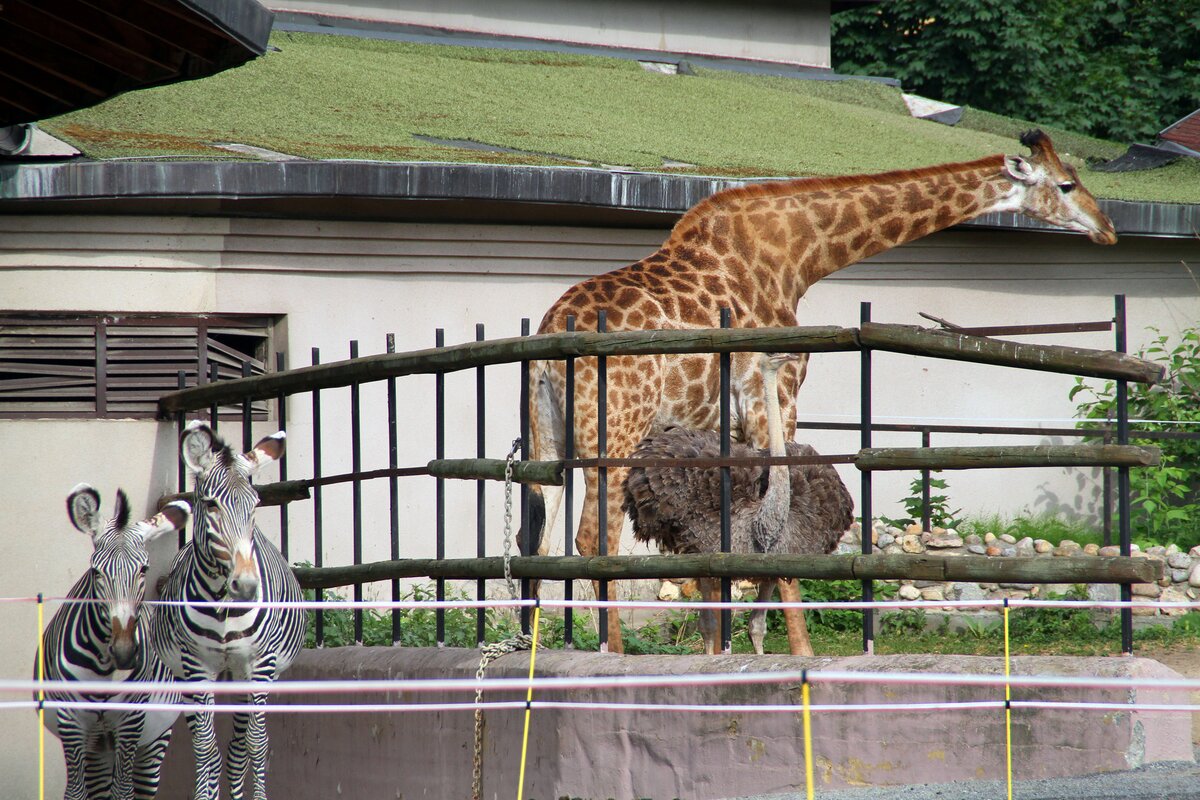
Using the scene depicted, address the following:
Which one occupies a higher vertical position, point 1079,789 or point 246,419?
point 246,419

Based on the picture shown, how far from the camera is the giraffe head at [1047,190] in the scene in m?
8.05

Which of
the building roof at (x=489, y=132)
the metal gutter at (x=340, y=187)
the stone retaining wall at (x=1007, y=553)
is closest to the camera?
the metal gutter at (x=340, y=187)

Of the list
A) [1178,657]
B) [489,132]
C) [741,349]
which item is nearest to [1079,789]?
[741,349]

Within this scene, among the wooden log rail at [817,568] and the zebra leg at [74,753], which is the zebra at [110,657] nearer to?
the zebra leg at [74,753]

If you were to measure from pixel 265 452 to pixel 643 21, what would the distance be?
39.3 ft

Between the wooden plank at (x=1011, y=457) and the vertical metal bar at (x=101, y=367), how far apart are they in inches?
189

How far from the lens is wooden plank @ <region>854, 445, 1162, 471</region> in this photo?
15.4 feet

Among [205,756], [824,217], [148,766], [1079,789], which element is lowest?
[148,766]

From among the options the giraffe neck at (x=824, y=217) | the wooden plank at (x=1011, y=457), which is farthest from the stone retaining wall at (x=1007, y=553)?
the wooden plank at (x=1011, y=457)

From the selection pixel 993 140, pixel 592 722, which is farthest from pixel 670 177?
pixel 993 140

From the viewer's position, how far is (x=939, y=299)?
10.7 meters

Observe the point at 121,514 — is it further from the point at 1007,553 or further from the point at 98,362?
the point at 1007,553

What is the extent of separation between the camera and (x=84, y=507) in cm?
599

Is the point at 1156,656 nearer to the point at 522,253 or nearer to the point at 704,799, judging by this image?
the point at 704,799
